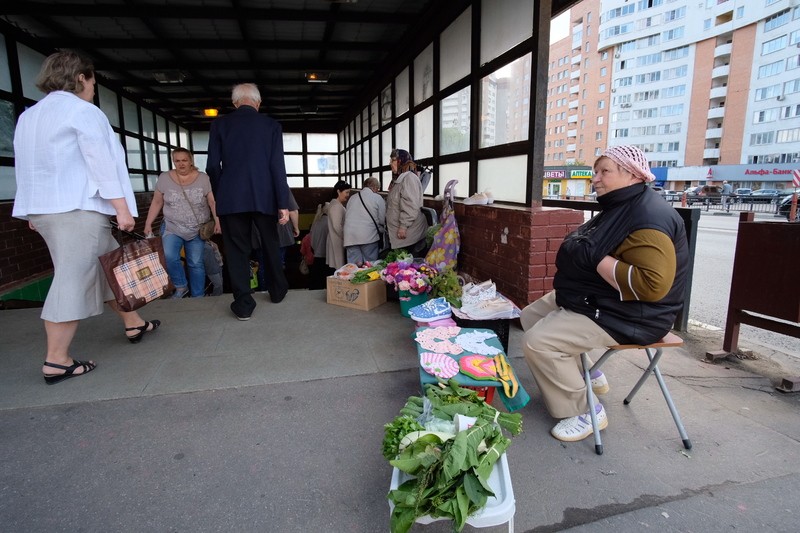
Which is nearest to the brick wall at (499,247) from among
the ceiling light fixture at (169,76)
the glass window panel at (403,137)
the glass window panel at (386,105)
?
the glass window panel at (403,137)

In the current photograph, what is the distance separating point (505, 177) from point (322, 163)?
1350 cm

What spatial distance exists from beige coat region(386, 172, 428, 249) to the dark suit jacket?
1494 mm

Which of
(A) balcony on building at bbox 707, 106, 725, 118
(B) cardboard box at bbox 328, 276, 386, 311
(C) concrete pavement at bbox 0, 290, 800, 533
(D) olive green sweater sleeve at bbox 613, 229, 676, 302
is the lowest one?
(C) concrete pavement at bbox 0, 290, 800, 533

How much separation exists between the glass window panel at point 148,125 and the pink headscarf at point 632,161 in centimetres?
1237

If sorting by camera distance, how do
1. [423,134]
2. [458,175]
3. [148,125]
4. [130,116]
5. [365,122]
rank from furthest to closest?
[148,125] < [365,122] < [130,116] < [423,134] < [458,175]

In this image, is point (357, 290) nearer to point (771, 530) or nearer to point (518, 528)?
point (518, 528)

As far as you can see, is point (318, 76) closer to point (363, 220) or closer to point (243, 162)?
point (363, 220)

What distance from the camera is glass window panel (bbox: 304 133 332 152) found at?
17.0m

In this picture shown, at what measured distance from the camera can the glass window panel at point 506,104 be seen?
4199 millimetres

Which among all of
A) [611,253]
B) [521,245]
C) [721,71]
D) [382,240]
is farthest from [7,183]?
[721,71]

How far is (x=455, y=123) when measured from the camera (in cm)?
601

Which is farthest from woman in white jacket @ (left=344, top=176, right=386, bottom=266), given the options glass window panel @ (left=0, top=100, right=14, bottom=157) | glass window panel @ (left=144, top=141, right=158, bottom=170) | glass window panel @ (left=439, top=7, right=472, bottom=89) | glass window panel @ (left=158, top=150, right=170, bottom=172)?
glass window panel @ (left=158, top=150, right=170, bottom=172)

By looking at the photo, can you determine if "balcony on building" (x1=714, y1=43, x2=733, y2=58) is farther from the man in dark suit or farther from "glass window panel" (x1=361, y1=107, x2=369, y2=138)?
the man in dark suit

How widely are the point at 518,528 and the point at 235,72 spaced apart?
1015 cm
